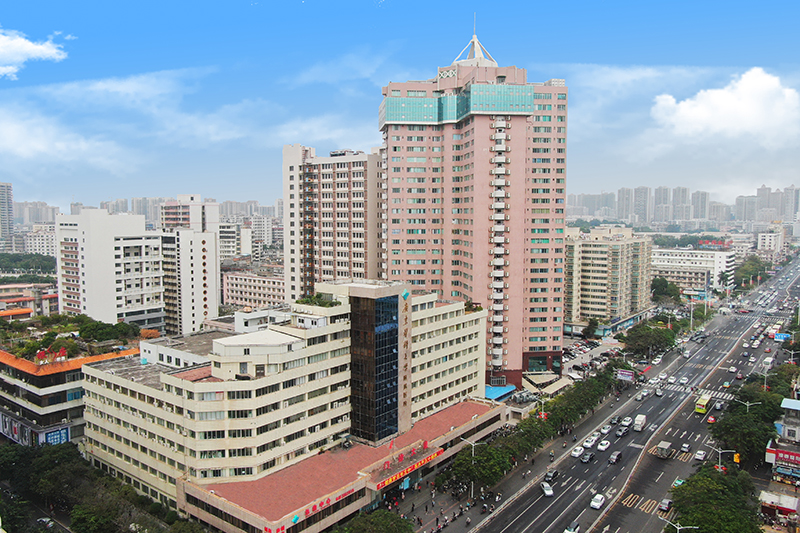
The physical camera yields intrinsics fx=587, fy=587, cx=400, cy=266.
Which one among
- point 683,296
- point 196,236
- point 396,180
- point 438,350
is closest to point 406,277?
point 396,180

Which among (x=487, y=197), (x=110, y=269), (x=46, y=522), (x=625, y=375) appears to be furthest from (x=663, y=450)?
(x=110, y=269)

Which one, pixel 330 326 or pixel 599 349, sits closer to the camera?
pixel 330 326

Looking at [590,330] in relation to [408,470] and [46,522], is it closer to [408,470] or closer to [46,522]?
[408,470]

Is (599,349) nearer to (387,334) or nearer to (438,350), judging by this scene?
(438,350)

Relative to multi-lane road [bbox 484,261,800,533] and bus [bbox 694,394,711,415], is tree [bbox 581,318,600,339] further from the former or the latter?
bus [bbox 694,394,711,415]

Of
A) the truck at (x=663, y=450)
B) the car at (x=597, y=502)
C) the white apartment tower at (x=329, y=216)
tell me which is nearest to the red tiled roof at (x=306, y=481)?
the car at (x=597, y=502)

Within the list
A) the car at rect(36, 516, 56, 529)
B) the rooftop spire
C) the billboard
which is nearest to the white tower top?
the rooftop spire

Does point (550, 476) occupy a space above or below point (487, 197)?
below
